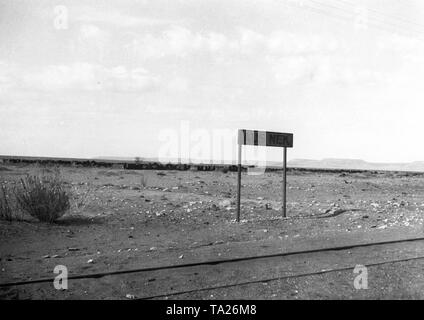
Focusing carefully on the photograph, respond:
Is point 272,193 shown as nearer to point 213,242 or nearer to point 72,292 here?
point 213,242

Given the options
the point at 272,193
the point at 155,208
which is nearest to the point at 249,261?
the point at 155,208

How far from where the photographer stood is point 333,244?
367 inches

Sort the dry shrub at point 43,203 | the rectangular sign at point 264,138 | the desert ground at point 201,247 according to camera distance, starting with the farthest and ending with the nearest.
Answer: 1. the rectangular sign at point 264,138
2. the dry shrub at point 43,203
3. the desert ground at point 201,247

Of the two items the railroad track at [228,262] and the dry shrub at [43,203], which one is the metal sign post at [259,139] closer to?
the railroad track at [228,262]

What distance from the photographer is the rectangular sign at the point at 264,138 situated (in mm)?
12406

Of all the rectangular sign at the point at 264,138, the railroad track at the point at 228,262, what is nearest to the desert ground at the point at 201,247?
the railroad track at the point at 228,262

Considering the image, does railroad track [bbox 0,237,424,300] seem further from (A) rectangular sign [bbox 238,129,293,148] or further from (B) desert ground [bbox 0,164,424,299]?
(A) rectangular sign [bbox 238,129,293,148]

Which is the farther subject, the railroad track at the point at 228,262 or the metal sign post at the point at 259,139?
the metal sign post at the point at 259,139

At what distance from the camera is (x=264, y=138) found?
1267cm

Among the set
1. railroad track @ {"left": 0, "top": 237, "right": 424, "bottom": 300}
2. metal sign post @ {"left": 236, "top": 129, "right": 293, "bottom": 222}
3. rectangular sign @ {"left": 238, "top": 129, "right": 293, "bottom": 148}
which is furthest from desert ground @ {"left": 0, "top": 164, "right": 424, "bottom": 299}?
rectangular sign @ {"left": 238, "top": 129, "right": 293, "bottom": 148}

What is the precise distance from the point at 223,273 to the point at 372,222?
6.94 meters

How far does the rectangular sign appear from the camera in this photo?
12406 mm

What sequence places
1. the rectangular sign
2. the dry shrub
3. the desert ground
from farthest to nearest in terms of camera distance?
the rectangular sign, the dry shrub, the desert ground
